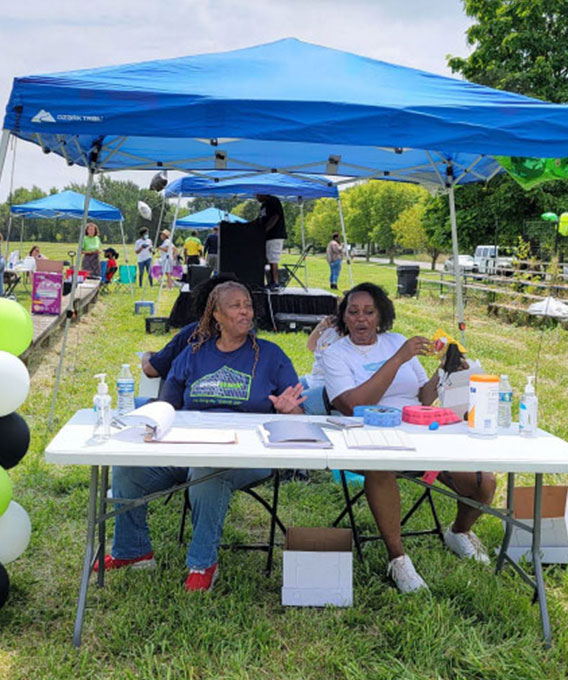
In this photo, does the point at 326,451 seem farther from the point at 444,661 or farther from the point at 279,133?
the point at 279,133

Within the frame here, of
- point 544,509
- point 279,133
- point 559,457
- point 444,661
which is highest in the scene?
point 279,133

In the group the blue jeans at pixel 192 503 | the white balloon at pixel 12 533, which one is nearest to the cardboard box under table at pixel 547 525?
the blue jeans at pixel 192 503

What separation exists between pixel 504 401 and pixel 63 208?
1578 cm

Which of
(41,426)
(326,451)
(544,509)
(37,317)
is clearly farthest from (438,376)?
(37,317)

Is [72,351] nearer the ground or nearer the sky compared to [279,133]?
nearer the ground

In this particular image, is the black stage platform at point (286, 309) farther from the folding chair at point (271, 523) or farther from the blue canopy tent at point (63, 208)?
the blue canopy tent at point (63, 208)

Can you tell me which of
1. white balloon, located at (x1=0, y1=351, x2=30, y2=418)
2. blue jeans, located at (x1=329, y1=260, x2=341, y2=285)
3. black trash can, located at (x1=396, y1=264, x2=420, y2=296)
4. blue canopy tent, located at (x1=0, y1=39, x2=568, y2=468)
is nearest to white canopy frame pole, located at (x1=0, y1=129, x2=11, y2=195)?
blue canopy tent, located at (x1=0, y1=39, x2=568, y2=468)

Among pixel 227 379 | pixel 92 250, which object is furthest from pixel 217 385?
pixel 92 250

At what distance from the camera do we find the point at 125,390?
112 inches

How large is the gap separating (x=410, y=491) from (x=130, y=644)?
2.04m

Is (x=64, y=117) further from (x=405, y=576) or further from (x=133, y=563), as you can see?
(x=405, y=576)

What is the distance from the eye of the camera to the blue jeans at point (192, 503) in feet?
9.05

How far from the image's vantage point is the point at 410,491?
13.4 feet

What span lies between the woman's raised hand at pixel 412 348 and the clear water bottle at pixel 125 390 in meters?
1.14
